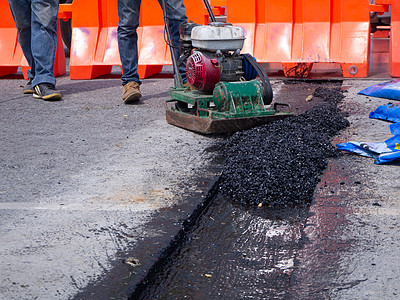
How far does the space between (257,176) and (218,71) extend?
1.31 meters

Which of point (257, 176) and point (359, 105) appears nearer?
point (257, 176)

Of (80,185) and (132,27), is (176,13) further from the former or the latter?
(80,185)

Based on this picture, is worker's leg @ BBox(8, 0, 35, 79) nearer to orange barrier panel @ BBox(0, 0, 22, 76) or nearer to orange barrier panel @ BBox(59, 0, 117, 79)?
orange barrier panel @ BBox(59, 0, 117, 79)

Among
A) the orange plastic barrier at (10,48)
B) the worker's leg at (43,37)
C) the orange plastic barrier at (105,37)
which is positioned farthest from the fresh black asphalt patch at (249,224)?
the orange plastic barrier at (10,48)

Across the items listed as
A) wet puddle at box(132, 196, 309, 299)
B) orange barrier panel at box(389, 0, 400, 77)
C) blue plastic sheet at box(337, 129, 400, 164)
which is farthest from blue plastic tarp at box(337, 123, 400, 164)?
orange barrier panel at box(389, 0, 400, 77)

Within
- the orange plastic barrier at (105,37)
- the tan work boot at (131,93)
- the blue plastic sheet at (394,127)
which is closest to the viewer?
the blue plastic sheet at (394,127)

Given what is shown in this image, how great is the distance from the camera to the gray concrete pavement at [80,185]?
1.99 m

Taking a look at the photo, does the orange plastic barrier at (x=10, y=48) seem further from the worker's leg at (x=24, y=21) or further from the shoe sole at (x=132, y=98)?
the shoe sole at (x=132, y=98)

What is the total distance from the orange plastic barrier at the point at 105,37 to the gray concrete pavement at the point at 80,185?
1.85 meters

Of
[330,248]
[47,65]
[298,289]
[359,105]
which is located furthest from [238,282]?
[47,65]

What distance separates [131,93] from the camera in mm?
5121

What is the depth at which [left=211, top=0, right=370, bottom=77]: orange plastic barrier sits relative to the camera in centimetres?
630

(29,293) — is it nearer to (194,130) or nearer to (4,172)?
(4,172)

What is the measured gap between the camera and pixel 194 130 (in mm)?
3977
